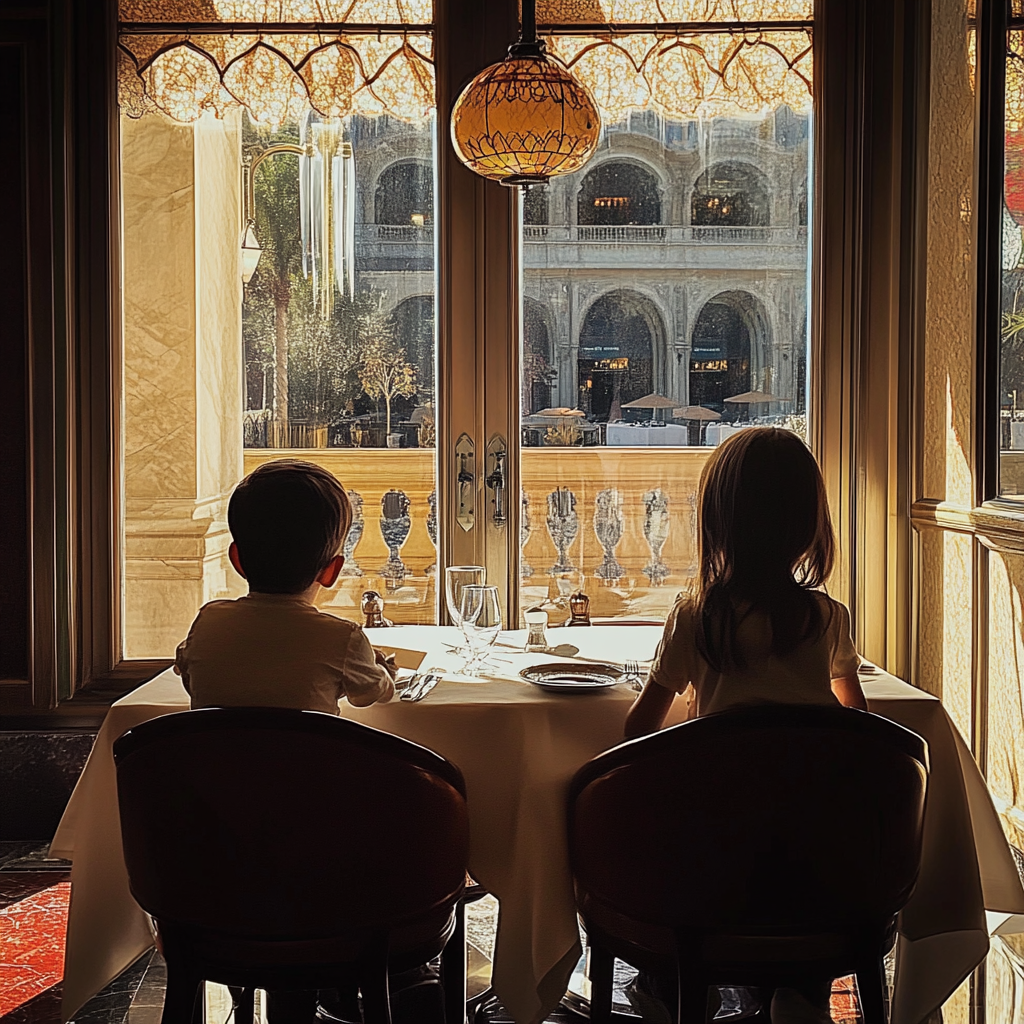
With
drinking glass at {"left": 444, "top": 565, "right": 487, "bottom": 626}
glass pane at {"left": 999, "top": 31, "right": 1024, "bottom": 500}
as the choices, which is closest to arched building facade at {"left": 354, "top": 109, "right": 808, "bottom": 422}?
glass pane at {"left": 999, "top": 31, "right": 1024, "bottom": 500}

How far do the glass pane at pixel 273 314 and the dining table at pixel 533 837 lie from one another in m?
1.67

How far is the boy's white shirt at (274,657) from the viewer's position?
1871 millimetres

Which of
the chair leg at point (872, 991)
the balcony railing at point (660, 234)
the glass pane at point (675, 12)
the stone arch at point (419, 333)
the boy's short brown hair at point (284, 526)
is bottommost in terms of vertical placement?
the chair leg at point (872, 991)

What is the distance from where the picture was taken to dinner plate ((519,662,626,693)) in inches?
83.7

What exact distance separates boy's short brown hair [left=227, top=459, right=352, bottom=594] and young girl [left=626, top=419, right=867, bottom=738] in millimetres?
576

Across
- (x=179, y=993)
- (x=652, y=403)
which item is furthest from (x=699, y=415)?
(x=179, y=993)

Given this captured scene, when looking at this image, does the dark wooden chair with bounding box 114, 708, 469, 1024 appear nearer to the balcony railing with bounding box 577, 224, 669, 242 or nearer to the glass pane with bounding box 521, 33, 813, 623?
the glass pane with bounding box 521, 33, 813, 623

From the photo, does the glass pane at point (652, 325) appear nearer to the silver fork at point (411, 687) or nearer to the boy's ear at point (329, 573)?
the silver fork at point (411, 687)

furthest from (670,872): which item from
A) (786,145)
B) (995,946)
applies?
(786,145)

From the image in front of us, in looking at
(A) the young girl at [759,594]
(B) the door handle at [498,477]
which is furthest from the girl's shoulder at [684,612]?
(B) the door handle at [498,477]

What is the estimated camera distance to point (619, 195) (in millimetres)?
3834

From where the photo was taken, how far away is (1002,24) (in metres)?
3.16

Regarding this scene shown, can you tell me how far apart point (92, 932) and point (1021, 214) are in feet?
8.87

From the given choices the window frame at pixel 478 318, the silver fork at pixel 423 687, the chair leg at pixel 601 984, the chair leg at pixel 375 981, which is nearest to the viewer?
the chair leg at pixel 375 981
